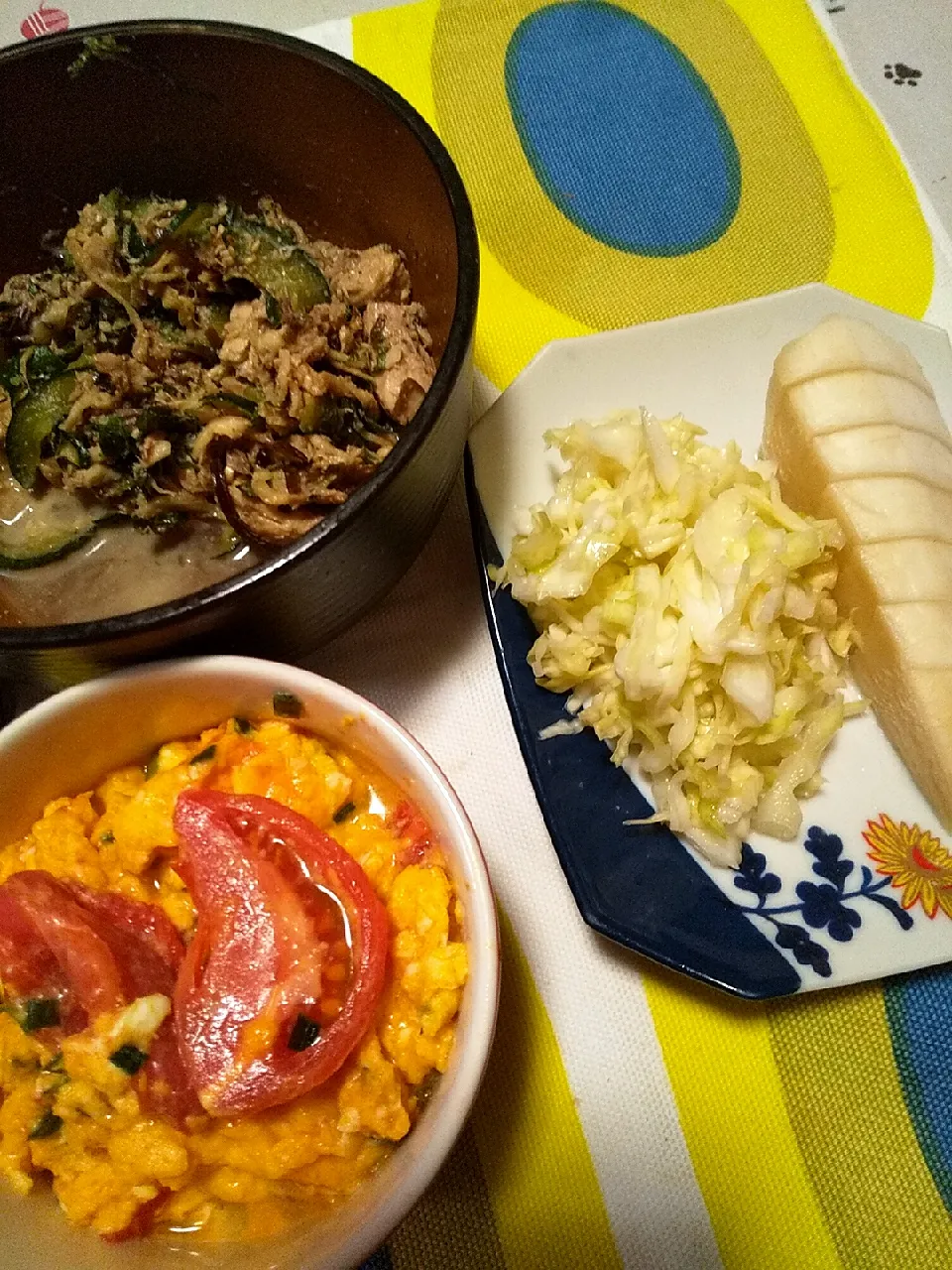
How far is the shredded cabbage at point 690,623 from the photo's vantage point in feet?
3.95

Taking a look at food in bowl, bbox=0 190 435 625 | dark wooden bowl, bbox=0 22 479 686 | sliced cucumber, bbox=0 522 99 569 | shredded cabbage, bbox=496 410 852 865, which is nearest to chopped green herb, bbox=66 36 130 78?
dark wooden bowl, bbox=0 22 479 686

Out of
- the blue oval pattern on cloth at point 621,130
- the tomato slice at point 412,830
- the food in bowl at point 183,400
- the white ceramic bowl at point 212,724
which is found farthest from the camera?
the blue oval pattern on cloth at point 621,130

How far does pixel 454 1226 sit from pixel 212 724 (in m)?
0.59

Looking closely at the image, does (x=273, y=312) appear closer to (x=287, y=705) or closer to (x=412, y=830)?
(x=287, y=705)

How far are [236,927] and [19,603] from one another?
533mm

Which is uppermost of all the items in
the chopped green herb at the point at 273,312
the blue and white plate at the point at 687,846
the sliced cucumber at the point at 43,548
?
the chopped green herb at the point at 273,312

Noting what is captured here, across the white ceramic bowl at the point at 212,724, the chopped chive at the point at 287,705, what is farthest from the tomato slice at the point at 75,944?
the chopped chive at the point at 287,705

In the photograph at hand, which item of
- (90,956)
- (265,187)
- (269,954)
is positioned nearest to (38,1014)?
(90,956)

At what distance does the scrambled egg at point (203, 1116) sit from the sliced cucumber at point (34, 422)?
0.48 m

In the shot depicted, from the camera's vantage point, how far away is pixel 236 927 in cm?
91

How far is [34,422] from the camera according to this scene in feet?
4.01

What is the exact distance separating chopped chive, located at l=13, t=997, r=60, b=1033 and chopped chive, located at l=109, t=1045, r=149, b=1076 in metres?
0.09

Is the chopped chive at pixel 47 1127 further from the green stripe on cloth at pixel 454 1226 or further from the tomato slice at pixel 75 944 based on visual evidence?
the green stripe on cloth at pixel 454 1226

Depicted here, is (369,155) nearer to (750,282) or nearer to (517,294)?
(517,294)
